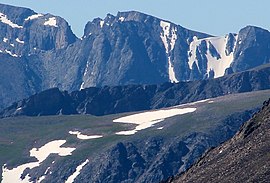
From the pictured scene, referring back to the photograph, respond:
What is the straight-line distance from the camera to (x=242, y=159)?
132m

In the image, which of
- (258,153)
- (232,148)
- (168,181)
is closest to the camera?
(258,153)

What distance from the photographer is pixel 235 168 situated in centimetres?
13088

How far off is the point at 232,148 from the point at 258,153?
1198 centimetres

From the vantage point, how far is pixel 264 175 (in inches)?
4766

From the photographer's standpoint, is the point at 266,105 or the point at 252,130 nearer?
the point at 252,130

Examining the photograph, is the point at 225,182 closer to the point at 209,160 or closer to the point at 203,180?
the point at 203,180

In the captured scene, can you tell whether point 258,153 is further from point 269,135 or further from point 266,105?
point 266,105

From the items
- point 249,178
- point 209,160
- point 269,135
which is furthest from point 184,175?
Result: point 249,178

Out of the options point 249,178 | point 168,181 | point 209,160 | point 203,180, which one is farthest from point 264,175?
point 168,181

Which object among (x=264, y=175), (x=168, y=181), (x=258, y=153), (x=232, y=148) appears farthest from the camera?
(x=168, y=181)

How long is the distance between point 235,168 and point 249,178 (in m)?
7.42

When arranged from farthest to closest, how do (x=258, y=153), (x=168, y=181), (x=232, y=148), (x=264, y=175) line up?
(x=168, y=181) → (x=232, y=148) → (x=258, y=153) → (x=264, y=175)

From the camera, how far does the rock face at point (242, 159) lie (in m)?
126

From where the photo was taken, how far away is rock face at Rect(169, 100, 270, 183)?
126 m
